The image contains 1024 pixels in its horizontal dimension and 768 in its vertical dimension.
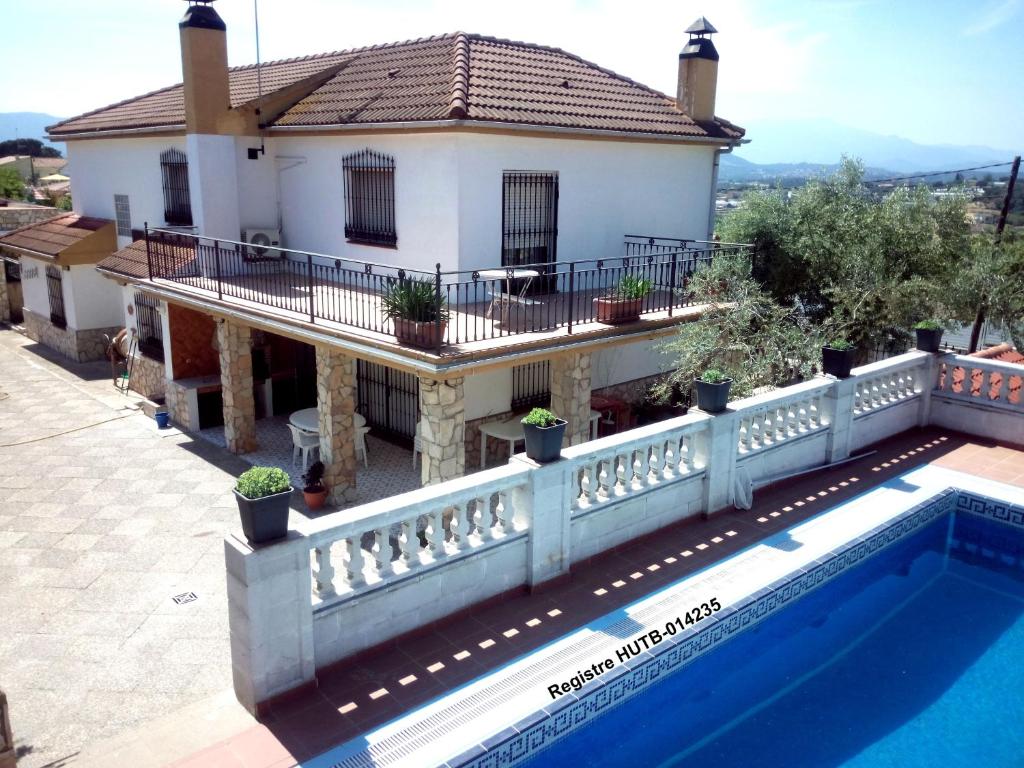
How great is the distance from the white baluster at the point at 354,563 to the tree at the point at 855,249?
941 cm

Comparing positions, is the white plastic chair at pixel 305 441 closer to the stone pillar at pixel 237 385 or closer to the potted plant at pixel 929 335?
the stone pillar at pixel 237 385

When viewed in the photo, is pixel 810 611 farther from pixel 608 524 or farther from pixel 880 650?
pixel 608 524

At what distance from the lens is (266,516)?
5660mm

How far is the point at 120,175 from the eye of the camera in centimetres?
2136

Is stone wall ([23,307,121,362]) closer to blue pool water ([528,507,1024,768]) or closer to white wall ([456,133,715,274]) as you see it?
white wall ([456,133,715,274])

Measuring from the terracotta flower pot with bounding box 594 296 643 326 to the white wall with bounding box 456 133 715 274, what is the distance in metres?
2.47

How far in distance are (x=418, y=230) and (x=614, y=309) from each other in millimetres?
4018

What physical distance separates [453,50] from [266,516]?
12875 millimetres

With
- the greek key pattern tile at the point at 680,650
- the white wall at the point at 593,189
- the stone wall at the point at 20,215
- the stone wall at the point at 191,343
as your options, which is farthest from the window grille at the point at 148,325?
the greek key pattern tile at the point at 680,650

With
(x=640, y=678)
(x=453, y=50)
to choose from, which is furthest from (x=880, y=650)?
(x=453, y=50)

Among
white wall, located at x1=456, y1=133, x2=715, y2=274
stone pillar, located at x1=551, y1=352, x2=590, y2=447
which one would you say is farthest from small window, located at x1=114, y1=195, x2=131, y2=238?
stone pillar, located at x1=551, y1=352, x2=590, y2=447

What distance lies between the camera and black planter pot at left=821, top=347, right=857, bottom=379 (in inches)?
425

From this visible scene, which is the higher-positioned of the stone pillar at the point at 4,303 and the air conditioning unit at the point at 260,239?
the air conditioning unit at the point at 260,239

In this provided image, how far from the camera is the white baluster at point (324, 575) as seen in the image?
243 inches
